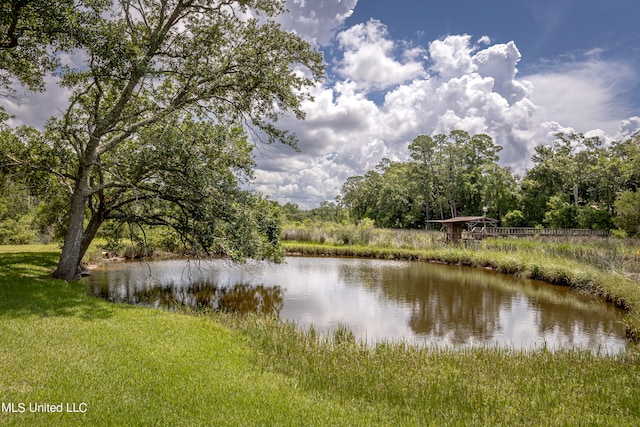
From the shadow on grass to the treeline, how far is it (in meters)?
42.0

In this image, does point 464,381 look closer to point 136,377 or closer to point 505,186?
point 136,377

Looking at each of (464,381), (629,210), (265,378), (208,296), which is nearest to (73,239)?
(208,296)

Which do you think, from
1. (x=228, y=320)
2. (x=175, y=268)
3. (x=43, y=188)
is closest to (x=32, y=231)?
(x=175, y=268)

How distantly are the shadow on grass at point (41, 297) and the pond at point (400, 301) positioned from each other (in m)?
2.36

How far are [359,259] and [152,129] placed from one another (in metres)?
19.3

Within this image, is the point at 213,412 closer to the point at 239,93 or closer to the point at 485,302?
the point at 239,93

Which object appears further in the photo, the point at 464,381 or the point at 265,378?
the point at 464,381

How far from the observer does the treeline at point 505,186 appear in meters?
40.7

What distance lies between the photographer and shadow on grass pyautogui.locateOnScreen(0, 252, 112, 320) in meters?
7.83

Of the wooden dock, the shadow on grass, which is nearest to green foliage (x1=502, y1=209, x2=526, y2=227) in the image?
the wooden dock

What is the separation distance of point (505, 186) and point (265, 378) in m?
49.7

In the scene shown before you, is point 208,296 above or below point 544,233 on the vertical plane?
below

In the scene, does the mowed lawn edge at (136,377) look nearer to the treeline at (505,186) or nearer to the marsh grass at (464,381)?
the marsh grass at (464,381)

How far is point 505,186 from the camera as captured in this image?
47.7 metres
